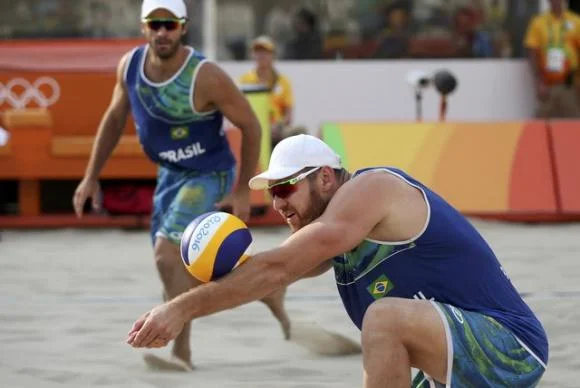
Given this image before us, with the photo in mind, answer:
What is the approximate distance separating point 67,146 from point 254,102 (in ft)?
5.13

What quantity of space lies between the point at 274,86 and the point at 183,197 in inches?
247

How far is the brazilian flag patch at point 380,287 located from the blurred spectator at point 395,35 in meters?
9.93

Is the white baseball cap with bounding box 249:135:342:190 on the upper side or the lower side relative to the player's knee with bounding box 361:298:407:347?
upper

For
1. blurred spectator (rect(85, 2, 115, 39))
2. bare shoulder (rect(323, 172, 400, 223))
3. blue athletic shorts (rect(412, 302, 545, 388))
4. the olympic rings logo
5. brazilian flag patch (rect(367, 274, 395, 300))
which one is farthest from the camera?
blurred spectator (rect(85, 2, 115, 39))

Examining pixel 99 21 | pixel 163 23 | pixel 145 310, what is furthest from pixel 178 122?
pixel 99 21

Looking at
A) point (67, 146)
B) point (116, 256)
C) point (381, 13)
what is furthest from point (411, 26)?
point (116, 256)

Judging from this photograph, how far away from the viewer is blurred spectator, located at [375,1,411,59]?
1415 centimetres

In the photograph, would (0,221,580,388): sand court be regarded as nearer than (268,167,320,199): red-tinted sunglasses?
No

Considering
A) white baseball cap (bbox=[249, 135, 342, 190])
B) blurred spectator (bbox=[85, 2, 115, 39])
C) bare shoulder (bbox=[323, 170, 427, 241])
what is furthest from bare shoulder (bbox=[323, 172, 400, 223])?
blurred spectator (bbox=[85, 2, 115, 39])

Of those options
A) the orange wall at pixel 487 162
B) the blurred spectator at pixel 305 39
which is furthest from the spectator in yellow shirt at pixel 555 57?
the blurred spectator at pixel 305 39

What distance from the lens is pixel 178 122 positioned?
6707mm

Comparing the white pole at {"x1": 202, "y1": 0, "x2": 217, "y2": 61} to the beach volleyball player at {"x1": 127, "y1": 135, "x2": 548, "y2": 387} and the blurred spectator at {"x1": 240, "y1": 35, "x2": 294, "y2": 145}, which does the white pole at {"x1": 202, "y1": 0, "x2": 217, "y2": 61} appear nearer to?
the blurred spectator at {"x1": 240, "y1": 35, "x2": 294, "y2": 145}

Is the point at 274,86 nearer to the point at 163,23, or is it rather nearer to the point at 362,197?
the point at 163,23

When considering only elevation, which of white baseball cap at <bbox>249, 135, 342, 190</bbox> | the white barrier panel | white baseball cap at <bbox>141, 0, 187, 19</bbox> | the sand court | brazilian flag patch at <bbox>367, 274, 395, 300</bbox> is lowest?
the sand court
